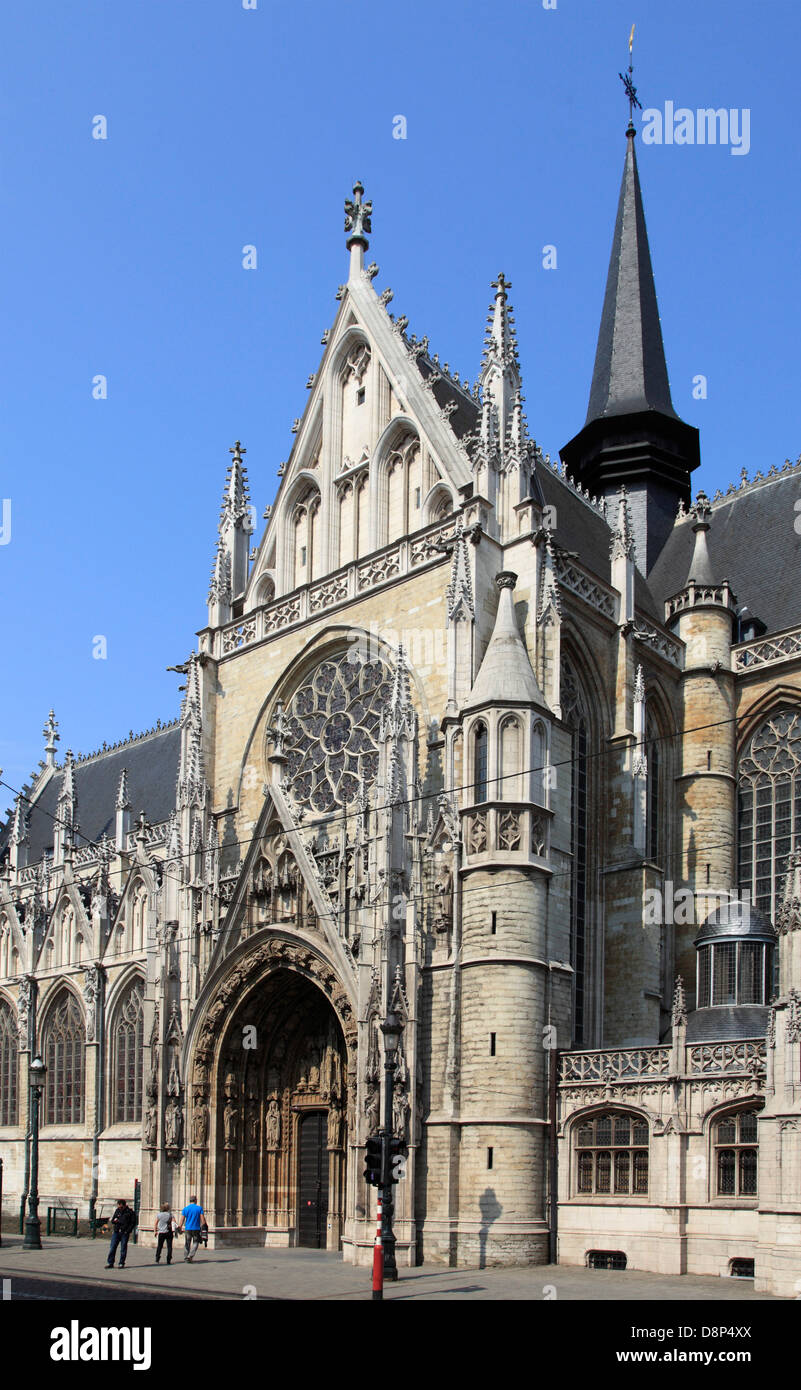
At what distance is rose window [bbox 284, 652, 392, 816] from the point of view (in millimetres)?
28812

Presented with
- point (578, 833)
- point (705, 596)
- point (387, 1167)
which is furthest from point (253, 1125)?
point (705, 596)

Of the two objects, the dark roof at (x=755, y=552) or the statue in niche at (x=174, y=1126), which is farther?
the dark roof at (x=755, y=552)

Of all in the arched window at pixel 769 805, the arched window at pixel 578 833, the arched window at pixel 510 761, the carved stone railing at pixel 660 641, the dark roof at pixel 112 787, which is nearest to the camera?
the arched window at pixel 510 761

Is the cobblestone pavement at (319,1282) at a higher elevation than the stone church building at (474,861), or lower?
lower

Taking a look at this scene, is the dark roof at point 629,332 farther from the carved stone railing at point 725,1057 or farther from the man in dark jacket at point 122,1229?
the man in dark jacket at point 122,1229

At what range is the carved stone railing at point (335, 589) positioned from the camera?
28.8 metres

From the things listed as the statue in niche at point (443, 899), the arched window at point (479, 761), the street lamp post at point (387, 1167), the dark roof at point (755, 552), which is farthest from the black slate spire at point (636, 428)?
the street lamp post at point (387, 1167)

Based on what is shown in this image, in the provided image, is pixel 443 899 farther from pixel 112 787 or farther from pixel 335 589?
pixel 112 787

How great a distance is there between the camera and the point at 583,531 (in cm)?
3291

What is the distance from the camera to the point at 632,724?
28188 millimetres

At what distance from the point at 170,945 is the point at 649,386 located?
70.0ft

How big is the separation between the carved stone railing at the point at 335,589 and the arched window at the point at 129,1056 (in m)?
11.1

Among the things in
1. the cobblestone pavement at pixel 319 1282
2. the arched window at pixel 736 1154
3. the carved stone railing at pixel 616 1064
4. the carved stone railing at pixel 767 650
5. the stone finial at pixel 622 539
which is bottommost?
the cobblestone pavement at pixel 319 1282

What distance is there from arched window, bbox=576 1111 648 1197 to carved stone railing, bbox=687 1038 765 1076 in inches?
55.1
